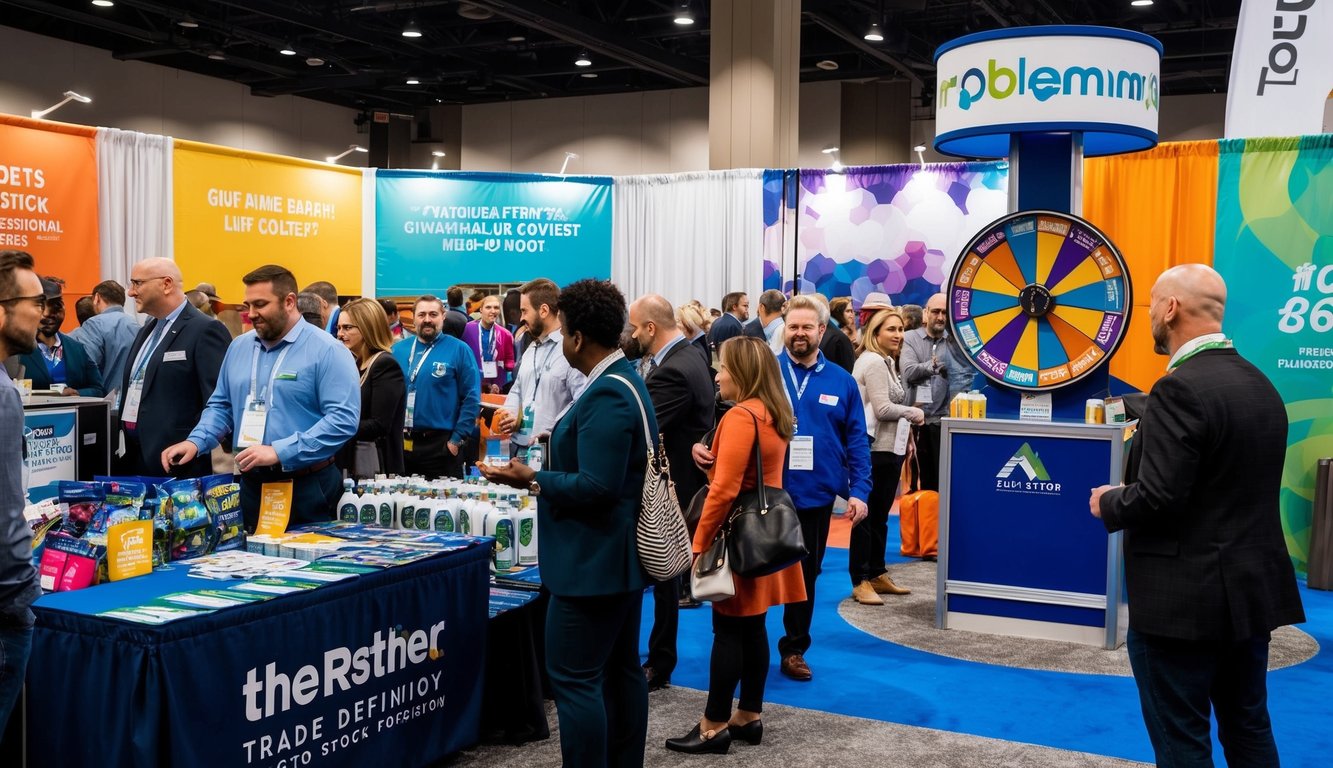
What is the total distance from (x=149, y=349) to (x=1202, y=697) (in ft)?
13.3

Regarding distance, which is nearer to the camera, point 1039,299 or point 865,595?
point 1039,299

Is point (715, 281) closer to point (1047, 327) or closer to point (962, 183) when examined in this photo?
point (962, 183)

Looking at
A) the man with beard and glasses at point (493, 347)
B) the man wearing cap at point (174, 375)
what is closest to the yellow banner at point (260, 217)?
the man with beard and glasses at point (493, 347)

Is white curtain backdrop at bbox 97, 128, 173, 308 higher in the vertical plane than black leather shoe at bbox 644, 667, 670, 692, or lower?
higher

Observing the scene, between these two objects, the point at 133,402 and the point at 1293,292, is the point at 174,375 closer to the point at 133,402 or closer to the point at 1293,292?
→ the point at 133,402

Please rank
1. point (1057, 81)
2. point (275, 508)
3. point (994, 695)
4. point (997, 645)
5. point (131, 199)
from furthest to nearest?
1. point (131, 199)
2. point (997, 645)
3. point (1057, 81)
4. point (994, 695)
5. point (275, 508)

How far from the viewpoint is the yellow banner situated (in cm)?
855

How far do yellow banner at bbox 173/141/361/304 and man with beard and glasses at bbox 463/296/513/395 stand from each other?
1.28 m

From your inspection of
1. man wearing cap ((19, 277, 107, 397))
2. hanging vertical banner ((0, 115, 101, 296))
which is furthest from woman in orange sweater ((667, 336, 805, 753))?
hanging vertical banner ((0, 115, 101, 296))

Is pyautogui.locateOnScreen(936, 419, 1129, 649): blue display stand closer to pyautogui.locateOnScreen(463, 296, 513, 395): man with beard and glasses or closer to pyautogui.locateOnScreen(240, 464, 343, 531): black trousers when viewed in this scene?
pyautogui.locateOnScreen(240, 464, 343, 531): black trousers

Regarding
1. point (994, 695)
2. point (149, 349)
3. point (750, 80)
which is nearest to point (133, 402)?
point (149, 349)

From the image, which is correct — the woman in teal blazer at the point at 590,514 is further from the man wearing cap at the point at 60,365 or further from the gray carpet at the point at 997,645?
the man wearing cap at the point at 60,365

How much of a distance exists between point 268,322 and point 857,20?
1119 cm

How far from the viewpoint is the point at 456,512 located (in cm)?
387
